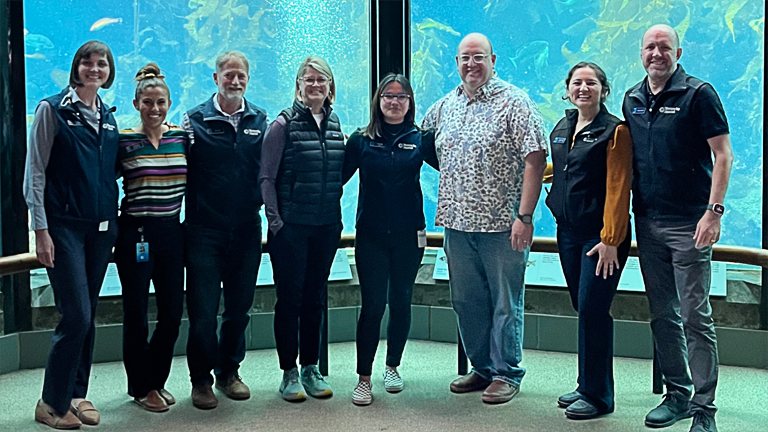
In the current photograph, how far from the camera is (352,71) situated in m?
5.04

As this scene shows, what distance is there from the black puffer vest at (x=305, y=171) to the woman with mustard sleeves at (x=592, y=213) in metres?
1.05

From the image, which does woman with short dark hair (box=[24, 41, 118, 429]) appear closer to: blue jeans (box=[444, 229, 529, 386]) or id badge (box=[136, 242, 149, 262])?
id badge (box=[136, 242, 149, 262])

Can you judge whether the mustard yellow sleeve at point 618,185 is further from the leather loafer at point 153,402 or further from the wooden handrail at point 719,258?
the leather loafer at point 153,402

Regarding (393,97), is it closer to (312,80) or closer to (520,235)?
(312,80)

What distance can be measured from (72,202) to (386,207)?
1.40 metres

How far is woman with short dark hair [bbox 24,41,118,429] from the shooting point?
125 inches

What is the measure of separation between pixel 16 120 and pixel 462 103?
246 cm

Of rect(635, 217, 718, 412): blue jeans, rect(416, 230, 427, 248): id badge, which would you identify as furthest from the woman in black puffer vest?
rect(635, 217, 718, 412): blue jeans

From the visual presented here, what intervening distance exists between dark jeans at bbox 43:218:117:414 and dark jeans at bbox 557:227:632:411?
2070mm

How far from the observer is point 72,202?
3.22 metres

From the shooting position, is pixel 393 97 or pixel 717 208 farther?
pixel 393 97

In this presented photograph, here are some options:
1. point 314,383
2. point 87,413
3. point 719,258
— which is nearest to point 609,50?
point 719,258

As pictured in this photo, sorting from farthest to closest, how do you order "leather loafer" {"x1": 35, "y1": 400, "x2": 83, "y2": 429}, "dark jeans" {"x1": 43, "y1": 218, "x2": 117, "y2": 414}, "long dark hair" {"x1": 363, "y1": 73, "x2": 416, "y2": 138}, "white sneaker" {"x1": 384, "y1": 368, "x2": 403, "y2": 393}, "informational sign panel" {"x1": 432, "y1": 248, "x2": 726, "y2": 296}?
1. "informational sign panel" {"x1": 432, "y1": 248, "x2": 726, "y2": 296}
2. "white sneaker" {"x1": 384, "y1": 368, "x2": 403, "y2": 393}
3. "long dark hair" {"x1": 363, "y1": 73, "x2": 416, "y2": 138}
4. "leather loafer" {"x1": 35, "y1": 400, "x2": 83, "y2": 429}
5. "dark jeans" {"x1": 43, "y1": 218, "x2": 117, "y2": 414}

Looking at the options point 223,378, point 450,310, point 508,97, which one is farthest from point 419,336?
point 508,97
